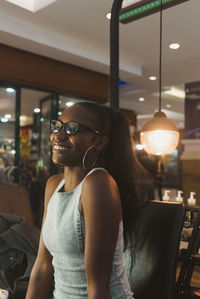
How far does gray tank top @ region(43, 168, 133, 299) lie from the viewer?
929mm

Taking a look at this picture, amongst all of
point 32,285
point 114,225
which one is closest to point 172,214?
point 114,225

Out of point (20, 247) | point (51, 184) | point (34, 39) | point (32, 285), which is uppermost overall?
point (34, 39)

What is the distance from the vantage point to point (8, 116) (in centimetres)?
459

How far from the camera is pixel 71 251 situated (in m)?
0.94

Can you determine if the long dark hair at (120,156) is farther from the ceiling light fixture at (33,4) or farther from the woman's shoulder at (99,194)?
the ceiling light fixture at (33,4)

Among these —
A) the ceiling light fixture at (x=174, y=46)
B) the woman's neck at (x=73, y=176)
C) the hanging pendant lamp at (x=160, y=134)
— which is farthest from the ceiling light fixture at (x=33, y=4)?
the woman's neck at (x=73, y=176)

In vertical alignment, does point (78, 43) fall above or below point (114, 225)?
above

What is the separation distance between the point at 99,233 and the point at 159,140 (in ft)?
5.75

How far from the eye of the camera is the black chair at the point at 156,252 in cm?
119

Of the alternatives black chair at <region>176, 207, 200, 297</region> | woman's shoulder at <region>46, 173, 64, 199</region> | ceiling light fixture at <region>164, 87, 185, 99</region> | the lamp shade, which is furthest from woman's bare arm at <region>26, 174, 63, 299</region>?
ceiling light fixture at <region>164, 87, 185, 99</region>

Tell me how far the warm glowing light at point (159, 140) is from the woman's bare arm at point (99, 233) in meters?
1.69

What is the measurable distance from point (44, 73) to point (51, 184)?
150 inches

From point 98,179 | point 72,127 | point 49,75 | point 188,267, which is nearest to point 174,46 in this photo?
point 49,75

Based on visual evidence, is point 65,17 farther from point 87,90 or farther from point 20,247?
point 20,247
